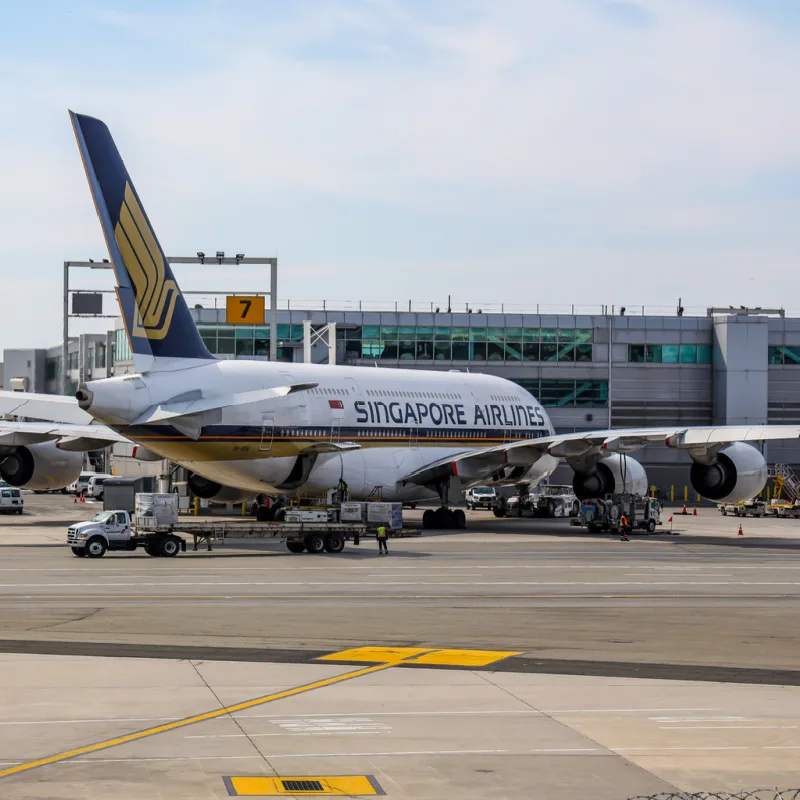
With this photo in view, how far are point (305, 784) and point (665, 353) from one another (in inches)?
3086

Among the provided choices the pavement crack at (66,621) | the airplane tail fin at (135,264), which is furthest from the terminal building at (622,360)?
the pavement crack at (66,621)

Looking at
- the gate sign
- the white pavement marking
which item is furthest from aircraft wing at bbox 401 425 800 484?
the white pavement marking

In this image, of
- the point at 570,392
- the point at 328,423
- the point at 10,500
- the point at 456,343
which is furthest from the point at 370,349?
the point at 328,423

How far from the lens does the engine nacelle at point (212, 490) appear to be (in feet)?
180

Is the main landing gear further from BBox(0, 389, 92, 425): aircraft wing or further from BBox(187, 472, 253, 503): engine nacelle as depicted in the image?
BBox(0, 389, 92, 425): aircraft wing

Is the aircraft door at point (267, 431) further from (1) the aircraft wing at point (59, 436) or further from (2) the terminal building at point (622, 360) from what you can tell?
(2) the terminal building at point (622, 360)

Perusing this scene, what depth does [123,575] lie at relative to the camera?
37.3 metres

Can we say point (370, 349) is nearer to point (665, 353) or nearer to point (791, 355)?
point (665, 353)

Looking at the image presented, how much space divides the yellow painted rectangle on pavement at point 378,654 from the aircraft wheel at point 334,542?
22.5 metres

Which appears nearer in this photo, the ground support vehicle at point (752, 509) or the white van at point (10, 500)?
the white van at point (10, 500)

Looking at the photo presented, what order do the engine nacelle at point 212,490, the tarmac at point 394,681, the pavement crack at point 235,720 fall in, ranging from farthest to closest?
the engine nacelle at point 212,490, the pavement crack at point 235,720, the tarmac at point 394,681

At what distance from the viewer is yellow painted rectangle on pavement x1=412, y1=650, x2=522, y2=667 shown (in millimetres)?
22422

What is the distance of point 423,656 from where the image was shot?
76.1 feet

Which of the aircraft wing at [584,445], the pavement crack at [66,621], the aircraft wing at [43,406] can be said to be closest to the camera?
the pavement crack at [66,621]
